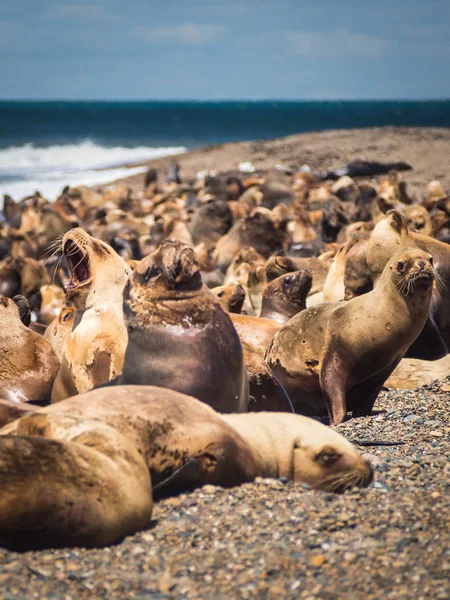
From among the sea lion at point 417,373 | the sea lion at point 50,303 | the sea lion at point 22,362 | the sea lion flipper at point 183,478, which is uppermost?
the sea lion flipper at point 183,478

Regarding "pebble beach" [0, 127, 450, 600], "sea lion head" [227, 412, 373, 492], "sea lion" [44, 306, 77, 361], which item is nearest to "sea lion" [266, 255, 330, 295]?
"sea lion" [44, 306, 77, 361]

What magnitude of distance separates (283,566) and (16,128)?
6990 centimetres

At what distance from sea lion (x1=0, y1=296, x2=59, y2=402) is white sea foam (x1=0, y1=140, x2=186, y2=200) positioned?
2308 cm

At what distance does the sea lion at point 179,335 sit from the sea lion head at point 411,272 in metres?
1.57

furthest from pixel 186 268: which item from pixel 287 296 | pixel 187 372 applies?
pixel 287 296

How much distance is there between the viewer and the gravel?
293 cm

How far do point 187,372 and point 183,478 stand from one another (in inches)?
32.5

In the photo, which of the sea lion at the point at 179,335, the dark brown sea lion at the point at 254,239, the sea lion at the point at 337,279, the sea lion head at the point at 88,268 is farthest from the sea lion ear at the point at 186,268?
the dark brown sea lion at the point at 254,239

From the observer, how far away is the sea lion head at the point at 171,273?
14.8ft

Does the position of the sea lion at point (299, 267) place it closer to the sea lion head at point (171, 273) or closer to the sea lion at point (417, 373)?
the sea lion at point (417, 373)

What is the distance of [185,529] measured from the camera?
3.42 meters

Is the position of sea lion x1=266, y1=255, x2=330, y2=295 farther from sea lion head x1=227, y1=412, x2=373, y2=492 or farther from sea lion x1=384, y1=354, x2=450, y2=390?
sea lion head x1=227, y1=412, x2=373, y2=492

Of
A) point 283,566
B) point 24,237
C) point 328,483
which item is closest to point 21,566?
point 283,566

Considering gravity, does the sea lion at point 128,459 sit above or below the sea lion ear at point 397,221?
below
